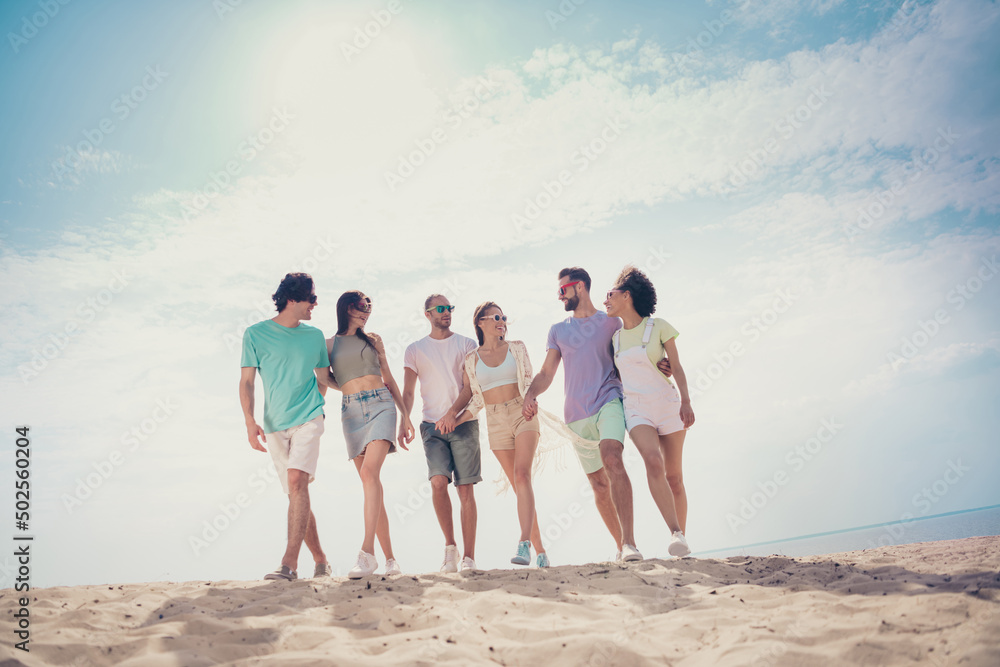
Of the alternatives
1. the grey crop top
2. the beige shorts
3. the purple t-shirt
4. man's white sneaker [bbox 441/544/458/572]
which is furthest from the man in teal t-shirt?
the purple t-shirt

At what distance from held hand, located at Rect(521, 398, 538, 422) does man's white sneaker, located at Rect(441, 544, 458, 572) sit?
1.51 meters

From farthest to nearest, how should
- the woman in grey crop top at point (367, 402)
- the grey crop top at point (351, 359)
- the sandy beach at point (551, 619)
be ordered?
the grey crop top at point (351, 359)
the woman in grey crop top at point (367, 402)
the sandy beach at point (551, 619)

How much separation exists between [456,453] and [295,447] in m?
1.66

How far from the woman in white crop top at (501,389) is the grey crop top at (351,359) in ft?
3.18

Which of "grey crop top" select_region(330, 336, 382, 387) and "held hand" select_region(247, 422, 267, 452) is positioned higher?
"grey crop top" select_region(330, 336, 382, 387)

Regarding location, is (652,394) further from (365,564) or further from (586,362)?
(365,564)

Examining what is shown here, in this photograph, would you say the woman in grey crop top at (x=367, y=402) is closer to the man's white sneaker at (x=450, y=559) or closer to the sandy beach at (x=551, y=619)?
the man's white sneaker at (x=450, y=559)

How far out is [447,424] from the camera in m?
6.21

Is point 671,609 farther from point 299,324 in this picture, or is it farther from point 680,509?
point 299,324

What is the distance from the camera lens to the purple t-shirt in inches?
242

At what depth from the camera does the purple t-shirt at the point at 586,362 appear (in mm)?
6148

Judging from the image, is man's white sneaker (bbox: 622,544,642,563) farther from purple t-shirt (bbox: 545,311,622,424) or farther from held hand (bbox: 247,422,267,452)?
held hand (bbox: 247,422,267,452)

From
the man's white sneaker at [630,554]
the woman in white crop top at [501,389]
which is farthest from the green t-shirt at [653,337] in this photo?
the man's white sneaker at [630,554]

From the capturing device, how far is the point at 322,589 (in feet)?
14.3
